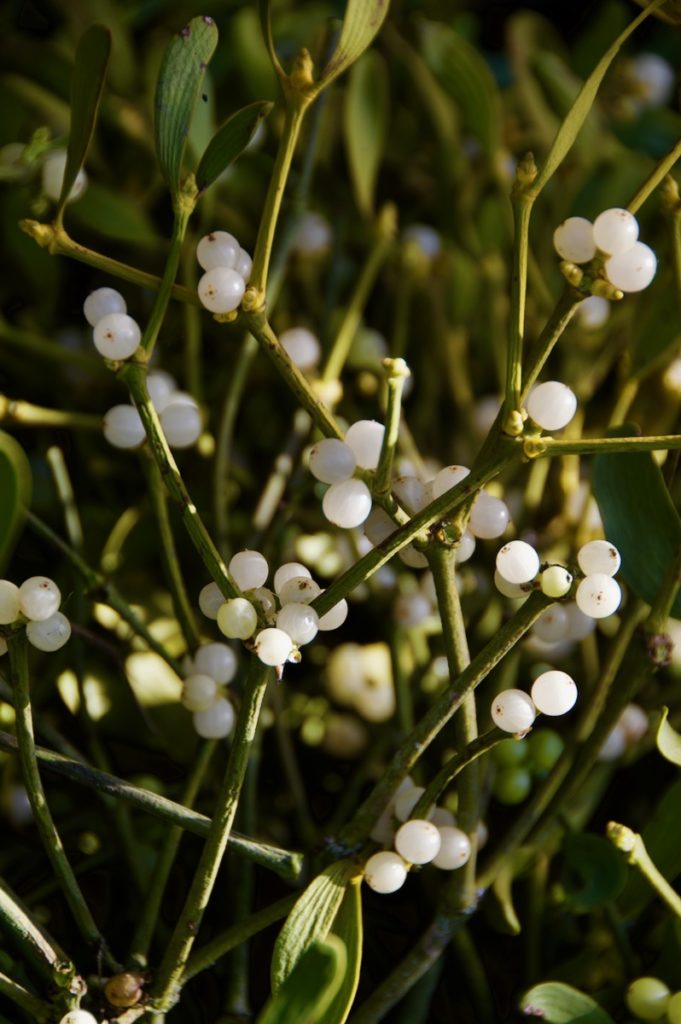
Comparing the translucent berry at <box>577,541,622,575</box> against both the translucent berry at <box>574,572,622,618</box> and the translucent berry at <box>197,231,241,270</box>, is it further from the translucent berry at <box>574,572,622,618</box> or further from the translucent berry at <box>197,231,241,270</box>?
the translucent berry at <box>197,231,241,270</box>

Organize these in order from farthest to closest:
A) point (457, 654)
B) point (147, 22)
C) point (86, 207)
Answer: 1. point (147, 22)
2. point (86, 207)
3. point (457, 654)

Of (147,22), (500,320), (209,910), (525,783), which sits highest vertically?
(147,22)

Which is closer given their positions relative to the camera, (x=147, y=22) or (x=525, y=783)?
(x=525, y=783)

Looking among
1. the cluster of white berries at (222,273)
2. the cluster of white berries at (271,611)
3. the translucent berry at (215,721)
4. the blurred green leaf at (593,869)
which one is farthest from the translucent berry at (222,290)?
the blurred green leaf at (593,869)

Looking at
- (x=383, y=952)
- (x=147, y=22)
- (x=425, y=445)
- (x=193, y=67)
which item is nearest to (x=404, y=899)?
(x=383, y=952)

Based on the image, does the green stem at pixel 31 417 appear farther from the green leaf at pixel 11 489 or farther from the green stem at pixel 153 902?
the green stem at pixel 153 902

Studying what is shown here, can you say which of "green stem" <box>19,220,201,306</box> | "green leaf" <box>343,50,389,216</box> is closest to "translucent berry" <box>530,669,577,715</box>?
"green stem" <box>19,220,201,306</box>

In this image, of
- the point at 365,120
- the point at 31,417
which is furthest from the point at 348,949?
the point at 365,120

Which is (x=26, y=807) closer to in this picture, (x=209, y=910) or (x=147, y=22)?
(x=209, y=910)
